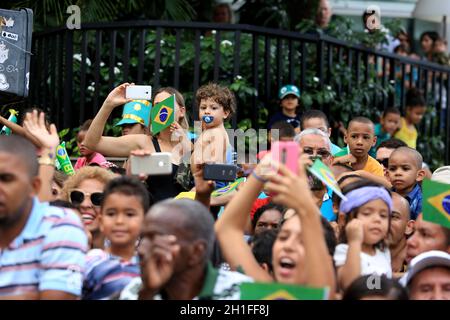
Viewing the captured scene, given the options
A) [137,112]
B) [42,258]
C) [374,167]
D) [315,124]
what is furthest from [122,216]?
[315,124]

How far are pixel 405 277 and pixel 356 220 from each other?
39 centimetres

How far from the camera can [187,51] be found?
1187 cm

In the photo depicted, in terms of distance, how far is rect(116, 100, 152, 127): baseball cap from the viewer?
30.9 feet

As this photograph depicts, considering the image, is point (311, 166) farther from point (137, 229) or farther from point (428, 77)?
point (428, 77)

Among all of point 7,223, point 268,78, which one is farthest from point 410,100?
point 7,223

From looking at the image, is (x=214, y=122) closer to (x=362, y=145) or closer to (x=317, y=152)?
(x=317, y=152)

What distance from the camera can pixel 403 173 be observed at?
29.0ft

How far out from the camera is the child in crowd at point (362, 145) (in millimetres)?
9383

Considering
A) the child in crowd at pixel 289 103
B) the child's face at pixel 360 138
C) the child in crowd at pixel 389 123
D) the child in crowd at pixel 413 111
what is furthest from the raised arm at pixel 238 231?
the child in crowd at pixel 413 111

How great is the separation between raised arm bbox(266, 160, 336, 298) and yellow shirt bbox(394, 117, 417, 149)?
7.61m

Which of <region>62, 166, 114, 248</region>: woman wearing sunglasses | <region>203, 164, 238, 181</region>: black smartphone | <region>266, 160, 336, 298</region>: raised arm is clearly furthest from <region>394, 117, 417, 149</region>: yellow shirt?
<region>266, 160, 336, 298</region>: raised arm

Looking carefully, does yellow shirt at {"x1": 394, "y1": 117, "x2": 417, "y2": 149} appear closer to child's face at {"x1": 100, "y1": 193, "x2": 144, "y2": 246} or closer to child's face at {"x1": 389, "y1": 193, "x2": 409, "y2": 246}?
child's face at {"x1": 389, "y1": 193, "x2": 409, "y2": 246}

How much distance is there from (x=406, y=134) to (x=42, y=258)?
8.08 metres

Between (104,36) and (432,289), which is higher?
(104,36)
